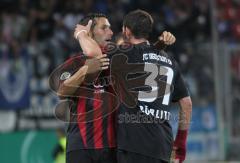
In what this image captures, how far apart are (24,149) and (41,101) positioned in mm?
1073

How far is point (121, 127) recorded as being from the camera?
582 cm

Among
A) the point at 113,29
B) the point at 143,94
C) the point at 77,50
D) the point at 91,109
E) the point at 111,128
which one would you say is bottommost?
the point at 111,128

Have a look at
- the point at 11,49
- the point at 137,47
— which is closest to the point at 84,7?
the point at 11,49

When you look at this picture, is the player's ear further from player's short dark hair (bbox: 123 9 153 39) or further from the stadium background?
the stadium background

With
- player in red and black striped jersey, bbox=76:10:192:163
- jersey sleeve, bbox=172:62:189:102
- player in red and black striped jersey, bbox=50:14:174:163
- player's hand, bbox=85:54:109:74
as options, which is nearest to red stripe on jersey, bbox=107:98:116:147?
player in red and black striped jersey, bbox=50:14:174:163

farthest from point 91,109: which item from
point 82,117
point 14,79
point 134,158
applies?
point 14,79

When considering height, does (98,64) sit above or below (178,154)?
above

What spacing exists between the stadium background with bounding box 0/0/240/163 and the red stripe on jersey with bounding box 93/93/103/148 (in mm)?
8254

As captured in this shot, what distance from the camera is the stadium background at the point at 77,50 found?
46.9ft

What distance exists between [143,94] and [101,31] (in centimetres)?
76

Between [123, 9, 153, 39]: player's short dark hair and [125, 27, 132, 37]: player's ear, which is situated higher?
[123, 9, 153, 39]: player's short dark hair

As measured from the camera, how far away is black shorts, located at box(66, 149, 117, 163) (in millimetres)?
6004

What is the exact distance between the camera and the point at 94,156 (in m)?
6.03

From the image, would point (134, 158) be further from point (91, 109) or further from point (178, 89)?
point (178, 89)
